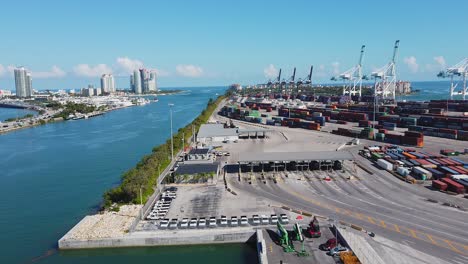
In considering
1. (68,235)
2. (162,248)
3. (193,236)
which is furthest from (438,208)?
(68,235)

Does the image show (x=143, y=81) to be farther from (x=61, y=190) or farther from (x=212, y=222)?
(x=212, y=222)

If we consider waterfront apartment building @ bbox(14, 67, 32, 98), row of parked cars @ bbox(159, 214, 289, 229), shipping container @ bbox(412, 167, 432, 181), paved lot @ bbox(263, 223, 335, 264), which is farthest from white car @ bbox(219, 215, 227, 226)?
waterfront apartment building @ bbox(14, 67, 32, 98)

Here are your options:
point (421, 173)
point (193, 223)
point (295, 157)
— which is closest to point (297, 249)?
point (193, 223)

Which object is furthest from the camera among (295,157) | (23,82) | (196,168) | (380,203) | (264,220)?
(23,82)

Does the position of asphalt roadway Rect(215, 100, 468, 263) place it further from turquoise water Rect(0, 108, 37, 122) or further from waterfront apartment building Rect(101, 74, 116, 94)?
waterfront apartment building Rect(101, 74, 116, 94)

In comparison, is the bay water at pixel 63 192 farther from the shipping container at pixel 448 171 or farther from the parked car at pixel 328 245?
the shipping container at pixel 448 171

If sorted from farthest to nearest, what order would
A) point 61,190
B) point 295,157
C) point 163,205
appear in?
point 61,190 → point 295,157 → point 163,205

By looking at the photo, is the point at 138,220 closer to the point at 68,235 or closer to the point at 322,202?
the point at 68,235
